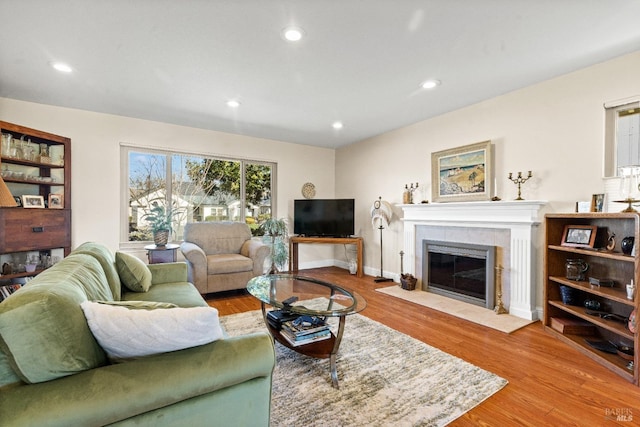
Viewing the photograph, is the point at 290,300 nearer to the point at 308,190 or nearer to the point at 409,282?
the point at 409,282

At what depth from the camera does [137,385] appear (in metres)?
0.95

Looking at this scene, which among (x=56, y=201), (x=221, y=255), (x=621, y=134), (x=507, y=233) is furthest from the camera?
(x=221, y=255)

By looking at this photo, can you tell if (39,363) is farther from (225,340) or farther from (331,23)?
(331,23)

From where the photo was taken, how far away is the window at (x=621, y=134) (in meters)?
2.46

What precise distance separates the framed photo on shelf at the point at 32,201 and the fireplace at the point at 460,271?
4.73 m

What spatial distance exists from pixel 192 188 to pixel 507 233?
4.39 metres

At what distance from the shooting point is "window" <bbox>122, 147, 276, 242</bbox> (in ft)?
13.9

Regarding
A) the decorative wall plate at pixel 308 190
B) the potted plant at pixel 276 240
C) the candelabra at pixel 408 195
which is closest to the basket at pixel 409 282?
the candelabra at pixel 408 195

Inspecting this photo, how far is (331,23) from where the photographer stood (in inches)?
78.7

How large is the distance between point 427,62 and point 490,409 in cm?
258

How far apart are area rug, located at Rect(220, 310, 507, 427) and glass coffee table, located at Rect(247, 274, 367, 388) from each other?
153mm

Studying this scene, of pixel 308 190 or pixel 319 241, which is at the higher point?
pixel 308 190

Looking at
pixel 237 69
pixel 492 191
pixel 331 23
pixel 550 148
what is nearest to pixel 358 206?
pixel 492 191

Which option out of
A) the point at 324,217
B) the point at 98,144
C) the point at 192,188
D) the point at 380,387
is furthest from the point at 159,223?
the point at 380,387
